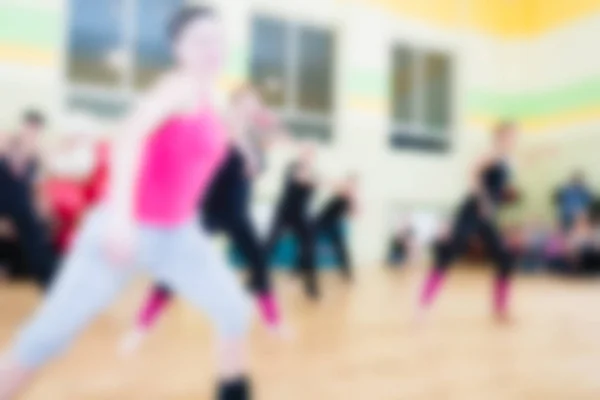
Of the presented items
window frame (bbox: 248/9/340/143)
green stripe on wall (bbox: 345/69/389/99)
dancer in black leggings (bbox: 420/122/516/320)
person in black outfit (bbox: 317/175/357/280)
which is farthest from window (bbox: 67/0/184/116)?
dancer in black leggings (bbox: 420/122/516/320)

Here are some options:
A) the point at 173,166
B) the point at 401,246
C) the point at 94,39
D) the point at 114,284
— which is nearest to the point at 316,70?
the point at 401,246

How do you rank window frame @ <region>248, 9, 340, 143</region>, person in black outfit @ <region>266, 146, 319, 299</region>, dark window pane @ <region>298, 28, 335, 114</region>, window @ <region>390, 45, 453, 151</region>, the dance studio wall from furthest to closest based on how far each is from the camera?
1. window @ <region>390, 45, 453, 151</region>
2. dark window pane @ <region>298, 28, 335, 114</region>
3. window frame @ <region>248, 9, 340, 143</region>
4. the dance studio wall
5. person in black outfit @ <region>266, 146, 319, 299</region>

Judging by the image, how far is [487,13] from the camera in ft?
28.3

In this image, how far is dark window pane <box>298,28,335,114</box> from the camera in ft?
24.9

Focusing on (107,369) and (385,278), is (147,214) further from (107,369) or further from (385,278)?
(385,278)

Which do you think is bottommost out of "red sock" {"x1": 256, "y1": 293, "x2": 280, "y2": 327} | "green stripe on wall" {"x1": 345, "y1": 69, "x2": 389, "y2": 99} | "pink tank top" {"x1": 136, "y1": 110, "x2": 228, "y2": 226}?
"red sock" {"x1": 256, "y1": 293, "x2": 280, "y2": 327}

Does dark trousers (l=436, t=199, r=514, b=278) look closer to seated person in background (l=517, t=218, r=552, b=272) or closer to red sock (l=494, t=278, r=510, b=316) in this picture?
red sock (l=494, t=278, r=510, b=316)

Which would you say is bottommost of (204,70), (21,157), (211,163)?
(21,157)

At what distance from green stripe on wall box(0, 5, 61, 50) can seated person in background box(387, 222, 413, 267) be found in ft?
14.5

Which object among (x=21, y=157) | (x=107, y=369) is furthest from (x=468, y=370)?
(x=21, y=157)

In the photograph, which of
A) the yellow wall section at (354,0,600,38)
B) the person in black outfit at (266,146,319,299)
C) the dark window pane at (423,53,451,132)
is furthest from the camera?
the dark window pane at (423,53,451,132)

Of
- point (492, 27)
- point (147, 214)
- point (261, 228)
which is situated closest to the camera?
point (147, 214)

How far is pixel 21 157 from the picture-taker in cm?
346

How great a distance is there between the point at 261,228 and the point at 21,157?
10.8 ft
